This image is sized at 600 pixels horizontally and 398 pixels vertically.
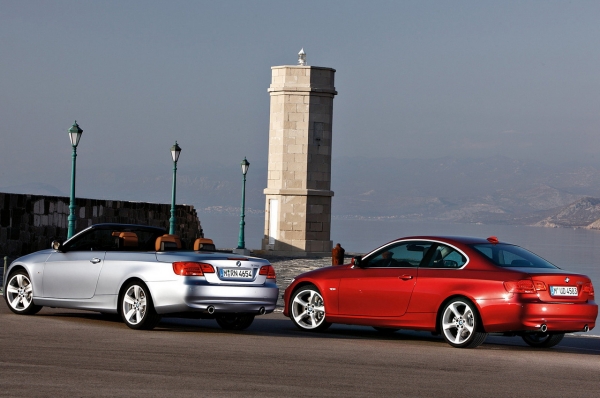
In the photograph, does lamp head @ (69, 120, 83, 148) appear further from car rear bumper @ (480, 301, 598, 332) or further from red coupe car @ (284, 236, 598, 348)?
car rear bumper @ (480, 301, 598, 332)

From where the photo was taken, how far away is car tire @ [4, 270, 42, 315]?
614 inches

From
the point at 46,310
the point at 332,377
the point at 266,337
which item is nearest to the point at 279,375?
the point at 332,377

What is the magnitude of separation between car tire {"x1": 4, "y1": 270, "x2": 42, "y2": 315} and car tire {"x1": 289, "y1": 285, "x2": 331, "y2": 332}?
11.5 feet

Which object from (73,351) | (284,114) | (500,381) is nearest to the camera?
(500,381)

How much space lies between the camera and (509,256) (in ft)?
45.6

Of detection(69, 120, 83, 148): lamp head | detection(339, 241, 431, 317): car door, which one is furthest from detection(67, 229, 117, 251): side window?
detection(69, 120, 83, 148): lamp head

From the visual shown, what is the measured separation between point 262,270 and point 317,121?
29638 millimetres

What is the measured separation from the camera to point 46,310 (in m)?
17.0

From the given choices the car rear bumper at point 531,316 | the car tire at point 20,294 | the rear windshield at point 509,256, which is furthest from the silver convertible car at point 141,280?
the car rear bumper at point 531,316

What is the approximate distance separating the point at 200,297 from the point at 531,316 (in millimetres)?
3912

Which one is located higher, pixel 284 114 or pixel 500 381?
pixel 284 114

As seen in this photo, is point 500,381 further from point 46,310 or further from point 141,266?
point 46,310

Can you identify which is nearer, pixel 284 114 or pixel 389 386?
pixel 389 386

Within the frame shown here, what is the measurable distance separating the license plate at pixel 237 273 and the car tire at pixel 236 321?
969 mm
